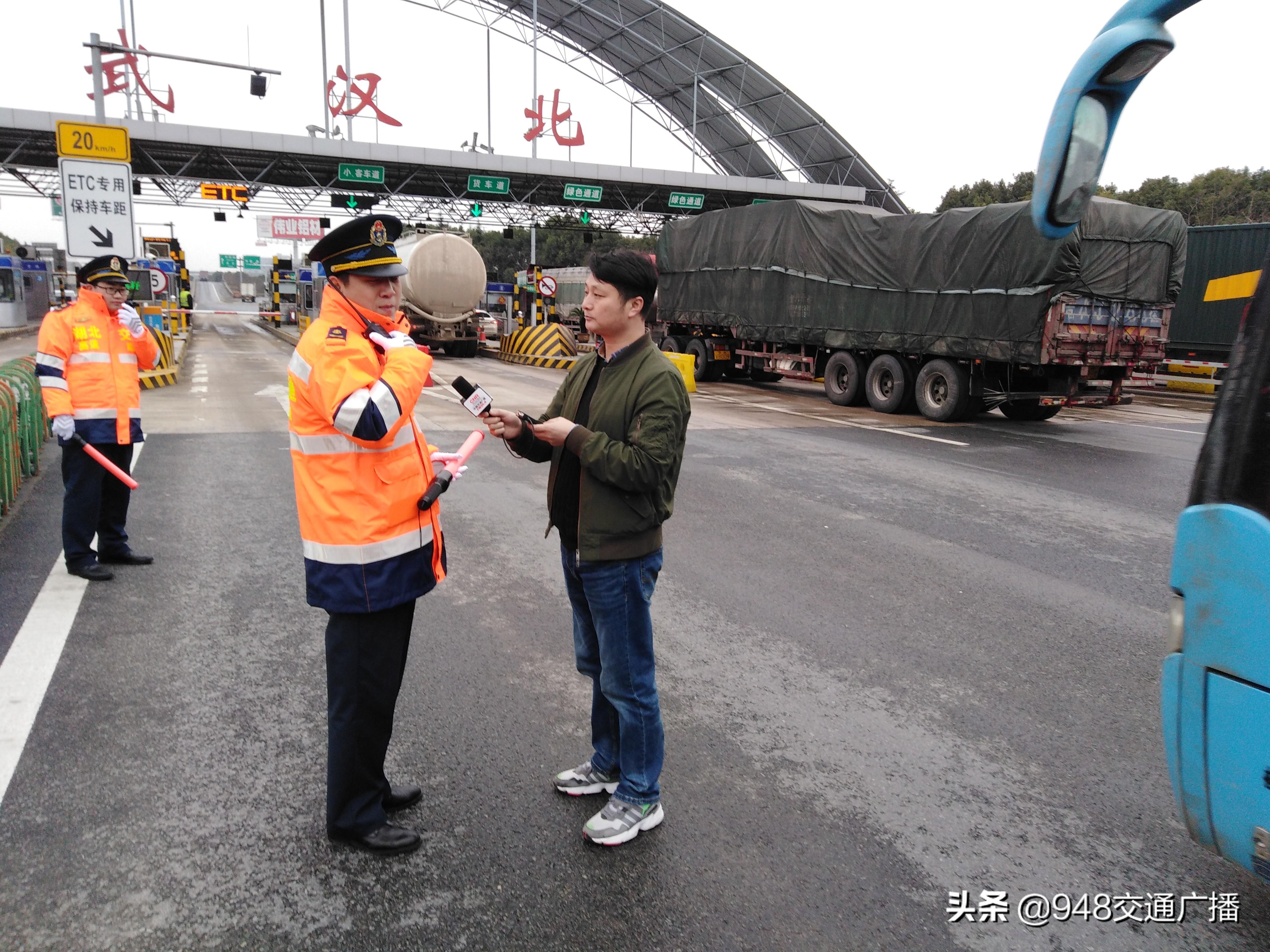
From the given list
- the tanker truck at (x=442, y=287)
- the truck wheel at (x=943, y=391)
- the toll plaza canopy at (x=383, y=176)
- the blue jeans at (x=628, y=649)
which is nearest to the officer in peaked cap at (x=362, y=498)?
the blue jeans at (x=628, y=649)

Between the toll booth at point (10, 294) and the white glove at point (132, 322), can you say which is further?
the toll booth at point (10, 294)

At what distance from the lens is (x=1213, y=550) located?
1957 mm

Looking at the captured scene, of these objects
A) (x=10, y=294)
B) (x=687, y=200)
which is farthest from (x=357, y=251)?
(x=10, y=294)

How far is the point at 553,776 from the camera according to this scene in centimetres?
315

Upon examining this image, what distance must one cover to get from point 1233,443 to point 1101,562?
4.70 meters

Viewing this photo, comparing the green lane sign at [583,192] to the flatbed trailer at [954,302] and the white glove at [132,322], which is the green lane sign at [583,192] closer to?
the flatbed trailer at [954,302]

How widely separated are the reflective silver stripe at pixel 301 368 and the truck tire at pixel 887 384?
1337 centimetres

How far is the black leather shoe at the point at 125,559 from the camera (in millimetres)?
5441

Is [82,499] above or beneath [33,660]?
above

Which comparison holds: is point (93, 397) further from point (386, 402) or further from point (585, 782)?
point (585, 782)

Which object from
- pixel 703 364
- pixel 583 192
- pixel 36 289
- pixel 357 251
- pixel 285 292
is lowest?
pixel 703 364

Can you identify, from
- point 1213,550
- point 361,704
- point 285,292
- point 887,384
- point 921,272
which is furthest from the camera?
point 285,292

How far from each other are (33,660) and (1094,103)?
4807 mm

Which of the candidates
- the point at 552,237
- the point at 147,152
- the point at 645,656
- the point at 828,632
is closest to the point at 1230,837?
the point at 645,656
